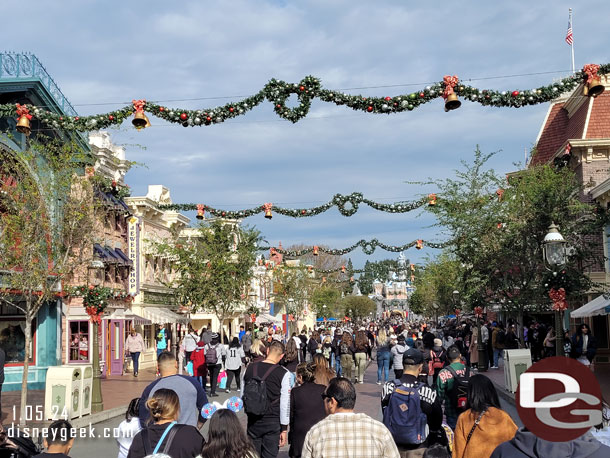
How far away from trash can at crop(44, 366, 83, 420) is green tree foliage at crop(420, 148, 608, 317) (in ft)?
49.5

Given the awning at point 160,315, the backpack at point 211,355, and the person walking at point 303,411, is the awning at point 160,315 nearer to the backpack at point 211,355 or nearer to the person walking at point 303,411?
the backpack at point 211,355

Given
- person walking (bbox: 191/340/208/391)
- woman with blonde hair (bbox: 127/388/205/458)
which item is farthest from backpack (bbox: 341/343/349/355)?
woman with blonde hair (bbox: 127/388/205/458)

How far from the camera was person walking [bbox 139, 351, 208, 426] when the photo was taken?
6926mm

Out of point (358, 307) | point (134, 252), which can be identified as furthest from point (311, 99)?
point (358, 307)

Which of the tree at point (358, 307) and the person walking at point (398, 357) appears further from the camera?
the tree at point (358, 307)

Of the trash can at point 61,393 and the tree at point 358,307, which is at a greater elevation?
the tree at point 358,307

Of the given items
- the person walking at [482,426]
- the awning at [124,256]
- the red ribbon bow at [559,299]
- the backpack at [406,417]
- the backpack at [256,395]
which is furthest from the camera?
the awning at [124,256]

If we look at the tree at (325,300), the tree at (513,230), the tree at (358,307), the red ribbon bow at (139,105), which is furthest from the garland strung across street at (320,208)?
the tree at (358,307)


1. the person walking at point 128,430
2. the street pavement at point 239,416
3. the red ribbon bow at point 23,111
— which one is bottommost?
the street pavement at point 239,416

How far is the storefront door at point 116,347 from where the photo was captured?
31.3m

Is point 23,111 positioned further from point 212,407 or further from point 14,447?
point 14,447

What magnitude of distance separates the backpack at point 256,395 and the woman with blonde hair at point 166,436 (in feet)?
9.05

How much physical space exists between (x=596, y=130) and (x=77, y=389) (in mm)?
28296

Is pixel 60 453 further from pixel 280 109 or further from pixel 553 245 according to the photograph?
pixel 553 245
